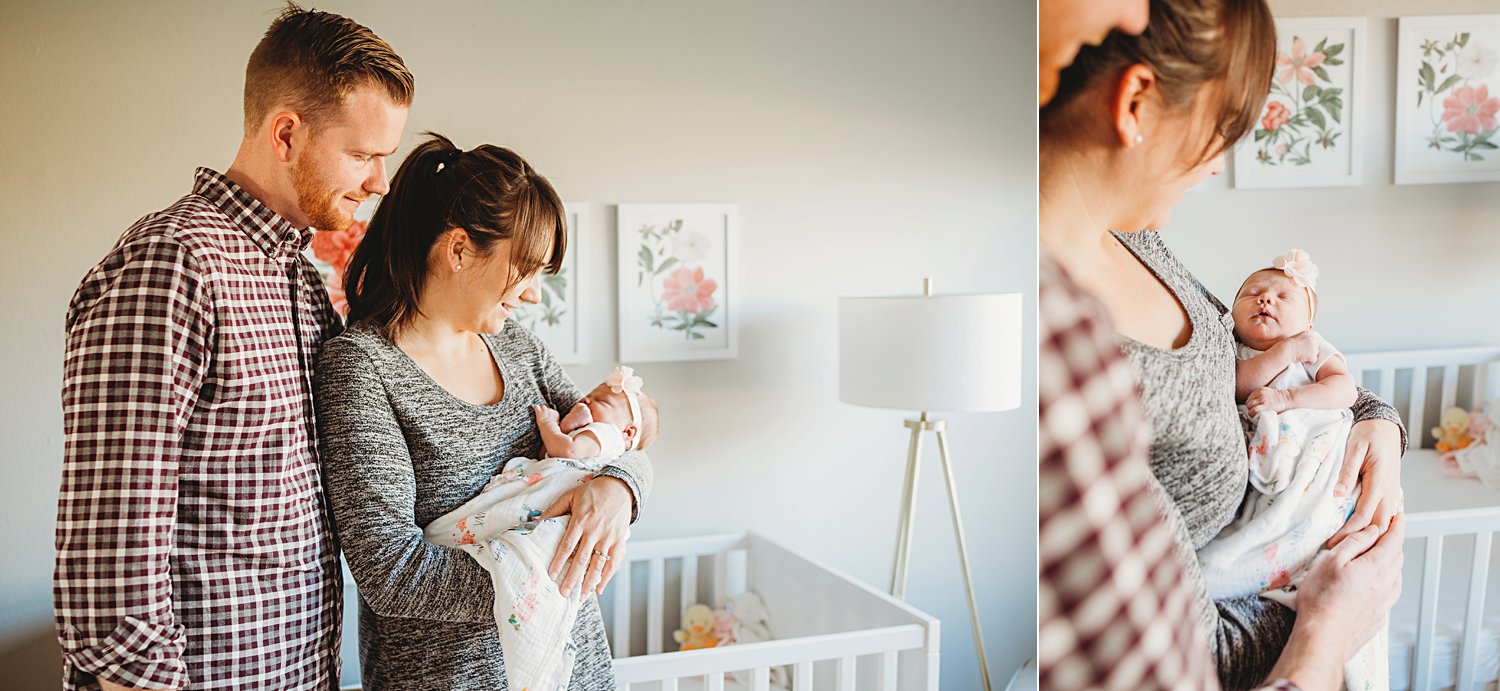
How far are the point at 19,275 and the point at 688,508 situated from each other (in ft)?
4.00

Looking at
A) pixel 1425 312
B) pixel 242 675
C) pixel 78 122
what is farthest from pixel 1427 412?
pixel 78 122

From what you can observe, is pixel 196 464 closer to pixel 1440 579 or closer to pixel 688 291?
pixel 1440 579

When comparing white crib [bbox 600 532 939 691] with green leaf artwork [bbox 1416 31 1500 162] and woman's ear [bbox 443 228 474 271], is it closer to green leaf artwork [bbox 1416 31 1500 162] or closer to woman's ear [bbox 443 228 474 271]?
woman's ear [bbox 443 228 474 271]

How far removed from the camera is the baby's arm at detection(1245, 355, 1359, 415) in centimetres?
34

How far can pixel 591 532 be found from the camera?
96 cm

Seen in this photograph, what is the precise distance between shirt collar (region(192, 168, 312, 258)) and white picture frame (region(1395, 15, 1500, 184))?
30.4 inches

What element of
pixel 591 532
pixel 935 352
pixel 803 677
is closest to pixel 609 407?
pixel 591 532

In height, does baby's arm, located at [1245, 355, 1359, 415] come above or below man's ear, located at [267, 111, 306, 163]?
below

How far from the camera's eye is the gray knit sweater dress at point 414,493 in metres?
0.86

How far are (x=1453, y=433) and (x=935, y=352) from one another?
137cm

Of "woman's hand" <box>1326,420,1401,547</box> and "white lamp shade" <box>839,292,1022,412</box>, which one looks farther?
"white lamp shade" <box>839,292,1022,412</box>

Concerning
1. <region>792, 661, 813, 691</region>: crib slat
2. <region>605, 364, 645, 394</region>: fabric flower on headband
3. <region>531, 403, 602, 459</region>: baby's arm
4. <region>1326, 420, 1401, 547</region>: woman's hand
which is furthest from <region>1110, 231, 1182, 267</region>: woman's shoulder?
<region>792, 661, 813, 691</region>: crib slat

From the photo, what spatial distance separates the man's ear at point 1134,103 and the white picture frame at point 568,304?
5.66 ft

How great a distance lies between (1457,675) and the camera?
43 centimetres
